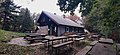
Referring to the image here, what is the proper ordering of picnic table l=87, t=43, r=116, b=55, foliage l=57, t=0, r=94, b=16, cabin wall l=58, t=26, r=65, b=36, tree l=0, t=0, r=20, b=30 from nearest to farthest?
1. picnic table l=87, t=43, r=116, b=55
2. foliage l=57, t=0, r=94, b=16
3. cabin wall l=58, t=26, r=65, b=36
4. tree l=0, t=0, r=20, b=30

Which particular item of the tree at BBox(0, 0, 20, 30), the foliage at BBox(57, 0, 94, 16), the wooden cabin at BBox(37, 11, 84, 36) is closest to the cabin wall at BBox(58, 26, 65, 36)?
the wooden cabin at BBox(37, 11, 84, 36)

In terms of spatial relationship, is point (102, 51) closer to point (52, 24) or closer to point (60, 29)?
point (60, 29)

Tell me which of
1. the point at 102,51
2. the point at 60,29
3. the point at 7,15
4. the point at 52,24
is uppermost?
the point at 7,15

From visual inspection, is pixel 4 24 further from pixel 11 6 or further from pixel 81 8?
pixel 81 8

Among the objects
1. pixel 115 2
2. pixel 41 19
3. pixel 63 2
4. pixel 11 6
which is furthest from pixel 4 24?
pixel 115 2

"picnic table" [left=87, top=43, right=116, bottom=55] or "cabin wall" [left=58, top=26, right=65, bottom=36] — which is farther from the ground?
"picnic table" [left=87, top=43, right=116, bottom=55]

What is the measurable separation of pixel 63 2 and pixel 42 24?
11822 millimetres

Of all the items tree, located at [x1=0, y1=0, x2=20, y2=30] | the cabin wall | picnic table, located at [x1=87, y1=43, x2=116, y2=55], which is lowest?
the cabin wall

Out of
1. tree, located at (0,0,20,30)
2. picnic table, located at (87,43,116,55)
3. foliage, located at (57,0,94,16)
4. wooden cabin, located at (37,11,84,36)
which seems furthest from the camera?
tree, located at (0,0,20,30)

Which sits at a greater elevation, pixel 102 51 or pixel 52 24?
pixel 52 24

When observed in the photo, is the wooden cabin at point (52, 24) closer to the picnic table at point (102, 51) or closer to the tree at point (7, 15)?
the tree at point (7, 15)

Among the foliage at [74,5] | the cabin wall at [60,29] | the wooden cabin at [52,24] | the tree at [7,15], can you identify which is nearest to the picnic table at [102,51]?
the foliage at [74,5]

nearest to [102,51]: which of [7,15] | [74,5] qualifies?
[74,5]

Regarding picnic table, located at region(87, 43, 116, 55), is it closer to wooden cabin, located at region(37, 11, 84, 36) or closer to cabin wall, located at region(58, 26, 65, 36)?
wooden cabin, located at region(37, 11, 84, 36)
